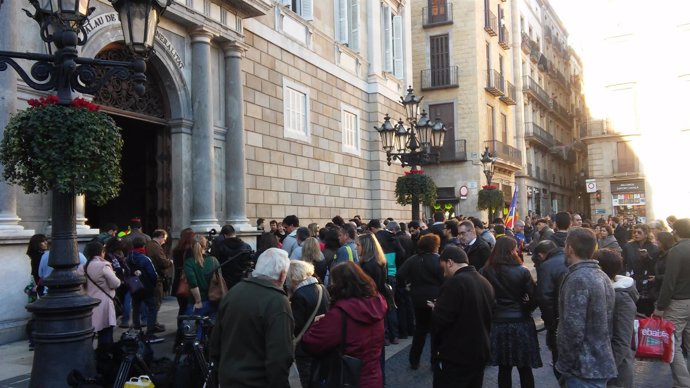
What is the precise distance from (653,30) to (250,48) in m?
31.1

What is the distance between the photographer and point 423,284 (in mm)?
7453

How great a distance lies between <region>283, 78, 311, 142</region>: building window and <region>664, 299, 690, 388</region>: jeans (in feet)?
35.9

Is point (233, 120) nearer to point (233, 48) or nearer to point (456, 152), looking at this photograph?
point (233, 48)

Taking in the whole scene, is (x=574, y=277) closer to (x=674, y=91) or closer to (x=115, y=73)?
(x=115, y=73)

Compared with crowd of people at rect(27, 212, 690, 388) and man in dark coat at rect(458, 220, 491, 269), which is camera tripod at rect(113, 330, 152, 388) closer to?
crowd of people at rect(27, 212, 690, 388)

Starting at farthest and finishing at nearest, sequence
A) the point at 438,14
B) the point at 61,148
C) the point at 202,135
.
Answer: the point at 438,14
the point at 202,135
the point at 61,148

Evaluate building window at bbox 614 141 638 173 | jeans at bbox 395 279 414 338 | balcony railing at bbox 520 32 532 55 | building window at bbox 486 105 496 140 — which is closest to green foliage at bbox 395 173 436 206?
jeans at bbox 395 279 414 338

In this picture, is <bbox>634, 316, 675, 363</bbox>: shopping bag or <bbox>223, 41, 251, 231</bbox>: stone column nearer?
<bbox>634, 316, 675, 363</bbox>: shopping bag

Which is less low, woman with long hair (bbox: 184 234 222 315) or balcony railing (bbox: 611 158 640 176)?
balcony railing (bbox: 611 158 640 176)

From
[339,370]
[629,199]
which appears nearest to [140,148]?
[339,370]

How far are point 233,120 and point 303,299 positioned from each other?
9.36 meters

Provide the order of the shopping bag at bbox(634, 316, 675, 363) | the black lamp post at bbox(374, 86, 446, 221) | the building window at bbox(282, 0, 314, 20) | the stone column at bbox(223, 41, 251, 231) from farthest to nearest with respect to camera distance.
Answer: the building window at bbox(282, 0, 314, 20) < the stone column at bbox(223, 41, 251, 231) < the black lamp post at bbox(374, 86, 446, 221) < the shopping bag at bbox(634, 316, 675, 363)

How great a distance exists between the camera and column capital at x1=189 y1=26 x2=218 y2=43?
12.5 m

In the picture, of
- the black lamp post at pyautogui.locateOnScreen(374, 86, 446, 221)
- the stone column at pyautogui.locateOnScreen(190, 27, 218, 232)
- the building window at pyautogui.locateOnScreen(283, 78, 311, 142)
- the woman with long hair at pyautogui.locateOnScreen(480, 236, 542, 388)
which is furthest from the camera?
the building window at pyautogui.locateOnScreen(283, 78, 311, 142)
